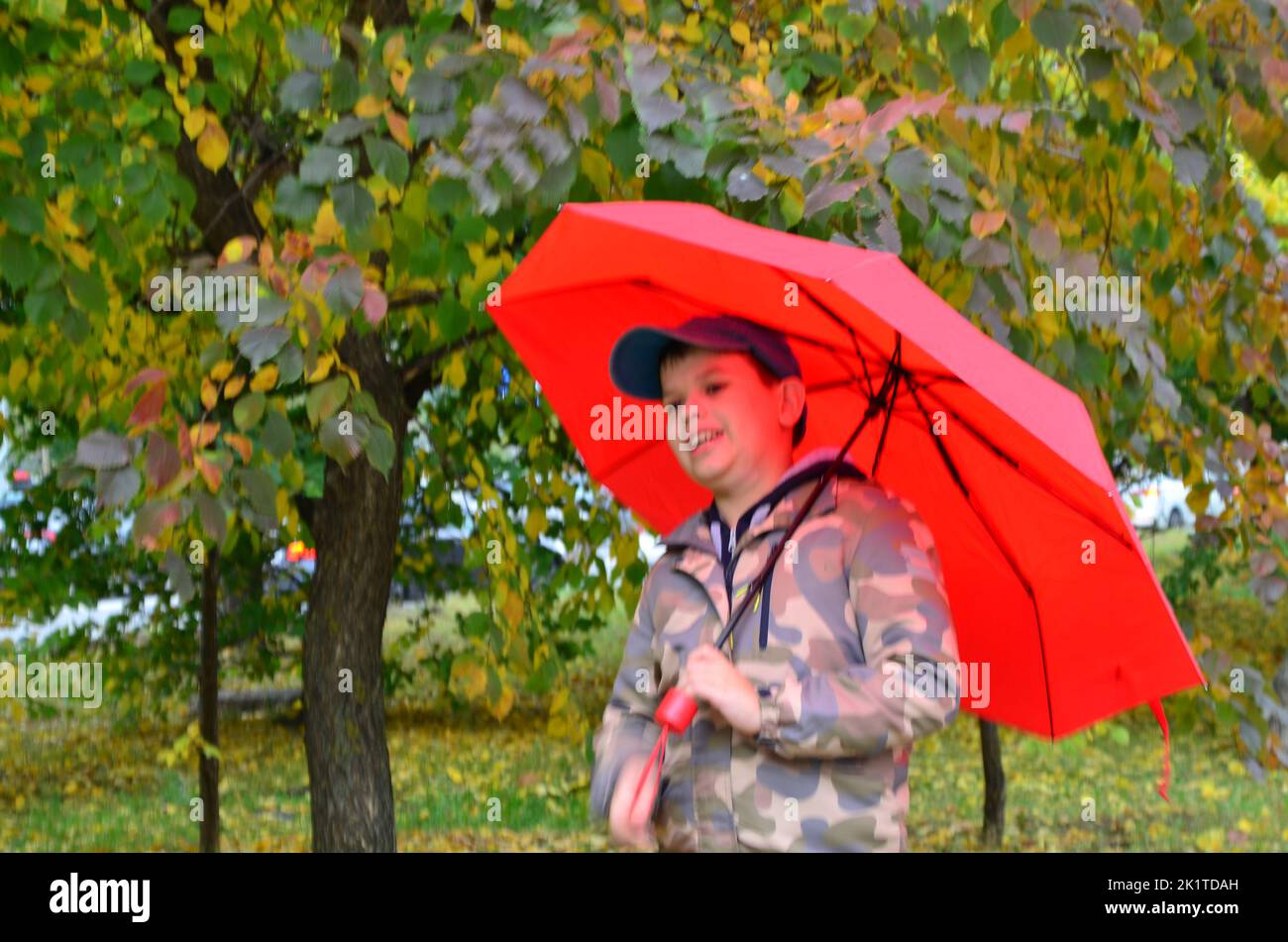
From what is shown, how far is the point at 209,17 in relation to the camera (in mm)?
4027

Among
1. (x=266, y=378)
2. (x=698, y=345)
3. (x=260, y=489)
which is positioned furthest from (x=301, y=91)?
(x=698, y=345)

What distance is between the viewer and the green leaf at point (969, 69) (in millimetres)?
2908

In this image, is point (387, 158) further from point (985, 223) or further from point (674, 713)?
point (674, 713)

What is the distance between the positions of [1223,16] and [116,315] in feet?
11.3

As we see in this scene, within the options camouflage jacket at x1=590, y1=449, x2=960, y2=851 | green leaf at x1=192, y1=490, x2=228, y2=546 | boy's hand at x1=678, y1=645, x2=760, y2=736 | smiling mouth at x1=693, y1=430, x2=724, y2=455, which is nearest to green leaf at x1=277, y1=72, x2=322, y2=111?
green leaf at x1=192, y1=490, x2=228, y2=546

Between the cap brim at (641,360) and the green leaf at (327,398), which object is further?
the green leaf at (327,398)

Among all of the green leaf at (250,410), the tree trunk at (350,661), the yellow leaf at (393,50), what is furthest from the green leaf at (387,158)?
the tree trunk at (350,661)

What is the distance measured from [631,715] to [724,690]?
30 cm

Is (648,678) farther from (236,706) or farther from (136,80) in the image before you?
(236,706)

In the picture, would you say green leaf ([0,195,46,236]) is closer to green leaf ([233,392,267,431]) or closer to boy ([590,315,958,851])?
green leaf ([233,392,267,431])

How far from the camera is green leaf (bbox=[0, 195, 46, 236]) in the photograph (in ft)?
10.5

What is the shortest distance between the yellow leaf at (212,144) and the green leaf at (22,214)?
712 millimetres

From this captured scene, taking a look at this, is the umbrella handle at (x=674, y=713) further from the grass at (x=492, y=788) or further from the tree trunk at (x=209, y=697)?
the grass at (x=492, y=788)

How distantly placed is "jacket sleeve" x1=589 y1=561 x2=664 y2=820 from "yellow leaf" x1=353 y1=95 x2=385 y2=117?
120cm
